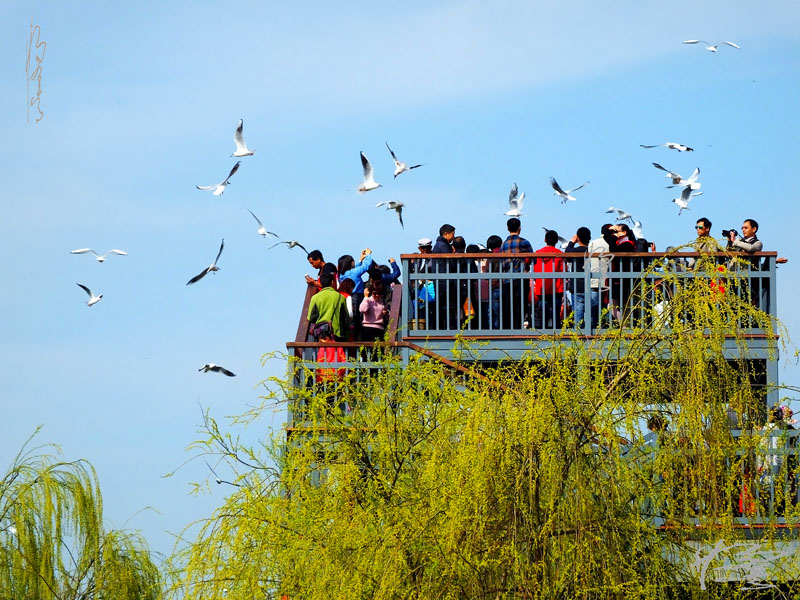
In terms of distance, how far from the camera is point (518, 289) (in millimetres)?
17750

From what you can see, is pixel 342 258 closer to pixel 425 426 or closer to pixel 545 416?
pixel 425 426

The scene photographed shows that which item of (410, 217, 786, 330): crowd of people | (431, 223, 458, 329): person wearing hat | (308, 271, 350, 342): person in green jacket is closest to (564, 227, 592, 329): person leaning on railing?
(410, 217, 786, 330): crowd of people

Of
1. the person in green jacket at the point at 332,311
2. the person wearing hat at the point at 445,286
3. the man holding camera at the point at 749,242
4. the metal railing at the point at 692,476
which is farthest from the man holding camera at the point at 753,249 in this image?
the metal railing at the point at 692,476

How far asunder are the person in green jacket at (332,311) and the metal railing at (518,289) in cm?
76

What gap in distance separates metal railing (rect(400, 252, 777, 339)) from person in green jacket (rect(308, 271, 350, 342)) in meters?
0.76

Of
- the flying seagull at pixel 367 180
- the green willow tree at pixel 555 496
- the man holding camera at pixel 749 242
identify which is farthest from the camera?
the flying seagull at pixel 367 180

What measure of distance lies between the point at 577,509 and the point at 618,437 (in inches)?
33.5

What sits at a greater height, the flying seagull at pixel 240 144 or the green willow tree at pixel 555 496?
the flying seagull at pixel 240 144

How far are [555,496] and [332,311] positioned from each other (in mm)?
7047

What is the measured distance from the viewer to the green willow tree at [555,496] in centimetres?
1052

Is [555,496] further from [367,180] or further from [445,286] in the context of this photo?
[367,180]

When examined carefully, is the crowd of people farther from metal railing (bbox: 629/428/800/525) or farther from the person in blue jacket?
metal railing (bbox: 629/428/800/525)

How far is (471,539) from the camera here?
34.6ft

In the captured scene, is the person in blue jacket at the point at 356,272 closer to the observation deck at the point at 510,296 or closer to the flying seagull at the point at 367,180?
the observation deck at the point at 510,296
